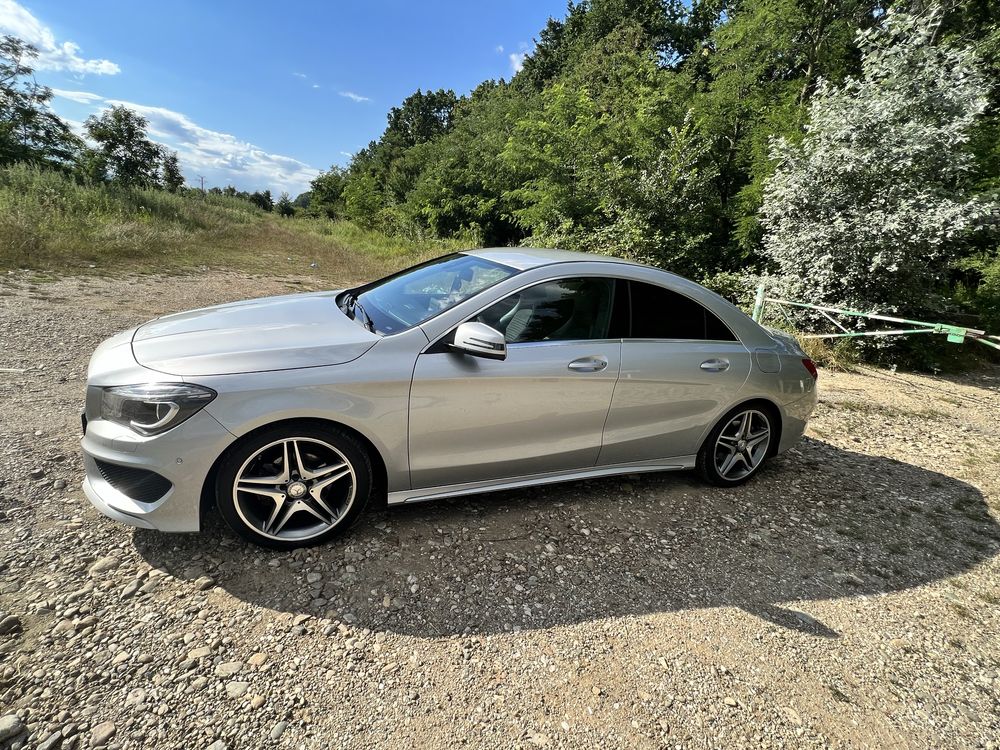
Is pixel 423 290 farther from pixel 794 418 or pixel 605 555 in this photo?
pixel 794 418

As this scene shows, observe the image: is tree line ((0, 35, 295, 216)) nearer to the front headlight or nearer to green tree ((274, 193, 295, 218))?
the front headlight

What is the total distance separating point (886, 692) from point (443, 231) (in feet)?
81.4

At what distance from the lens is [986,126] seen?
9.34 metres

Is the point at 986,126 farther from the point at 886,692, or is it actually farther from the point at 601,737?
the point at 601,737

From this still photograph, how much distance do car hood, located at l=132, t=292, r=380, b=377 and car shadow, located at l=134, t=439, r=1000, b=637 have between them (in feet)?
3.11

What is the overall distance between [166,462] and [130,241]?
13.1m

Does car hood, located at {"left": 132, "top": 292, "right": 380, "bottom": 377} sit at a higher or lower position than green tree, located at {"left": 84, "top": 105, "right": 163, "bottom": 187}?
lower

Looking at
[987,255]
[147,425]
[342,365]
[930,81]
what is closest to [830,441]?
[342,365]

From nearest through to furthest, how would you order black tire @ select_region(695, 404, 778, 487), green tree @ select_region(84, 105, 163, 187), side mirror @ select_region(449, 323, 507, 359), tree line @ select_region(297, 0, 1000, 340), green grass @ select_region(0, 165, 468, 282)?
side mirror @ select_region(449, 323, 507, 359), black tire @ select_region(695, 404, 778, 487), tree line @ select_region(297, 0, 1000, 340), green grass @ select_region(0, 165, 468, 282), green tree @ select_region(84, 105, 163, 187)

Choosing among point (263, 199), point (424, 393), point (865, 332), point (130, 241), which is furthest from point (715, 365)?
point (263, 199)

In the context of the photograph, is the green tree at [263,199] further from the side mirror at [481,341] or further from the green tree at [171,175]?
the side mirror at [481,341]

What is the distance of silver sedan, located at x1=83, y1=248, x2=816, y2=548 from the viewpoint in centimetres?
232

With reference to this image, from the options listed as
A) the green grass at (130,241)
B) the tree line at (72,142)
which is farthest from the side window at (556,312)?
the tree line at (72,142)

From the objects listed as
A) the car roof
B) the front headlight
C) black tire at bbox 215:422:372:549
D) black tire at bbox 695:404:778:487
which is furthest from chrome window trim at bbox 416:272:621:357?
black tire at bbox 695:404:778:487
